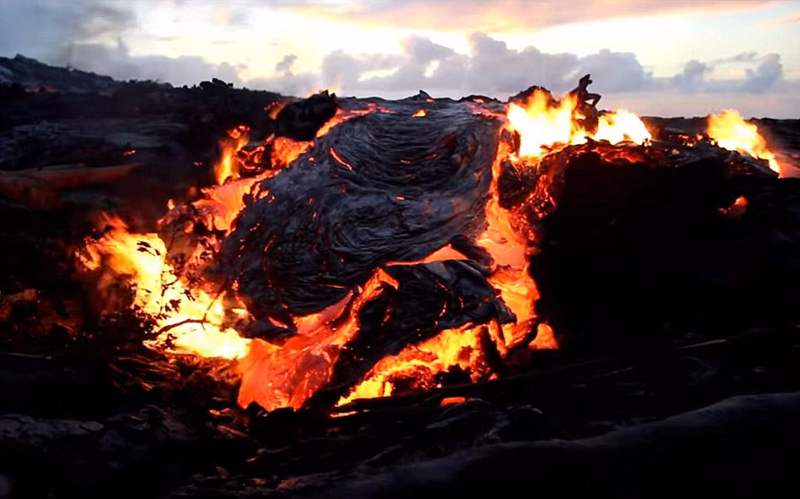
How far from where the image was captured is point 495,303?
236 inches

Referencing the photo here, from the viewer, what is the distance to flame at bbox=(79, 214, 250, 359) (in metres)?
6.83

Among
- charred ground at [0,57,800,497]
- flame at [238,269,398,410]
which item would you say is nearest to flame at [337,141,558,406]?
charred ground at [0,57,800,497]

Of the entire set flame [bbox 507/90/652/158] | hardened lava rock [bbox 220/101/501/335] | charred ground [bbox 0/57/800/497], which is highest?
flame [bbox 507/90/652/158]

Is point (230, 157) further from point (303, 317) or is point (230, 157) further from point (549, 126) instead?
point (549, 126)

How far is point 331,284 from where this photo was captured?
671 centimetres

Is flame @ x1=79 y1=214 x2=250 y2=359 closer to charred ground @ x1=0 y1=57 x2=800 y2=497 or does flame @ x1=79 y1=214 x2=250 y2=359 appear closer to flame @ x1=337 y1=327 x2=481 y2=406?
charred ground @ x1=0 y1=57 x2=800 y2=497

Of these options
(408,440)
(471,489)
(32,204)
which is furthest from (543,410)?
(32,204)

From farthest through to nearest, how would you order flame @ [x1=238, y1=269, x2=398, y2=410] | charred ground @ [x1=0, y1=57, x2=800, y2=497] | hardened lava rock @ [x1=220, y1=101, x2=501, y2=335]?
hardened lava rock @ [x1=220, y1=101, x2=501, y2=335] < flame @ [x1=238, y1=269, x2=398, y2=410] < charred ground @ [x1=0, y1=57, x2=800, y2=497]

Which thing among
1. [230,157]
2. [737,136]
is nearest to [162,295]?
[230,157]

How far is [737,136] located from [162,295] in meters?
7.44

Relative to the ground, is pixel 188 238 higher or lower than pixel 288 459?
higher

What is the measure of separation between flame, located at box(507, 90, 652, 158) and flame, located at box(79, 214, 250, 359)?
360cm

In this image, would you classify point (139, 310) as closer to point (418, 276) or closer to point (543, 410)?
point (418, 276)

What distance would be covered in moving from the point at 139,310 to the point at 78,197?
298 cm
